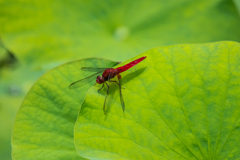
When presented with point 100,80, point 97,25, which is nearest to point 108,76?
point 100,80

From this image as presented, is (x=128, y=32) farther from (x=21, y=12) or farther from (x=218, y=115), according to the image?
(x=218, y=115)

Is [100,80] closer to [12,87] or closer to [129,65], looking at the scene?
[129,65]

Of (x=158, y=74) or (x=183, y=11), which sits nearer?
(x=158, y=74)

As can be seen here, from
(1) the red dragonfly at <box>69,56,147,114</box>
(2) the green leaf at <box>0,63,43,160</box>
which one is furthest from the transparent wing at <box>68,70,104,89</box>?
(2) the green leaf at <box>0,63,43,160</box>

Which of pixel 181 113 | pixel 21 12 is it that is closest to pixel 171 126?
pixel 181 113

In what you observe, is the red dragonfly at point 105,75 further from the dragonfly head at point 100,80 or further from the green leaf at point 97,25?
the green leaf at point 97,25

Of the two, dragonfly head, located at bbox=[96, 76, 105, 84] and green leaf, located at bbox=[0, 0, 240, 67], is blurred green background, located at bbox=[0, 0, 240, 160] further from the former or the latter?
dragonfly head, located at bbox=[96, 76, 105, 84]

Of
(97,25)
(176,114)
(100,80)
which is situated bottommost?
(176,114)

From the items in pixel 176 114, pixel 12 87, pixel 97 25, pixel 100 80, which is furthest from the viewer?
pixel 12 87

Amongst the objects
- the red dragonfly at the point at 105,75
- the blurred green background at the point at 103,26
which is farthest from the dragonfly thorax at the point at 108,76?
the blurred green background at the point at 103,26
